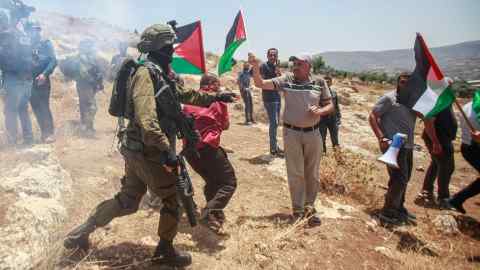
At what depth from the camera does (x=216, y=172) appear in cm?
372

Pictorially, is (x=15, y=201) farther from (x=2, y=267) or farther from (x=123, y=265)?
(x=123, y=265)

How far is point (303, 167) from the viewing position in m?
4.07

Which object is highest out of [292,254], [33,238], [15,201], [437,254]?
[15,201]

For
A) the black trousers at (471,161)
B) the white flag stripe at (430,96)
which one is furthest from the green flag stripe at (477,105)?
the white flag stripe at (430,96)

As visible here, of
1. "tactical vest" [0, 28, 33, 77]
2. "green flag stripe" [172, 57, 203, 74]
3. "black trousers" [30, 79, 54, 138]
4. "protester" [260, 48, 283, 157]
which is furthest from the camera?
"protester" [260, 48, 283, 157]

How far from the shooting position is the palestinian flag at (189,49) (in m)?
4.36

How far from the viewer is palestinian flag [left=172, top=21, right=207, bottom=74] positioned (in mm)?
4359

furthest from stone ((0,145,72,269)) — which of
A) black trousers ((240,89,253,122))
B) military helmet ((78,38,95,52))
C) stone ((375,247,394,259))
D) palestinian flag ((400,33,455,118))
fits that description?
black trousers ((240,89,253,122))

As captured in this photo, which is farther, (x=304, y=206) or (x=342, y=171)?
(x=342, y=171)

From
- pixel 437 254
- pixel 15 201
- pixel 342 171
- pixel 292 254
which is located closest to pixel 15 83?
pixel 15 201

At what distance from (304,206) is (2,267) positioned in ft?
9.45

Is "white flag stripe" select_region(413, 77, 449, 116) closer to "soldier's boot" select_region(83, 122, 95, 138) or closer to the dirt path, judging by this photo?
the dirt path

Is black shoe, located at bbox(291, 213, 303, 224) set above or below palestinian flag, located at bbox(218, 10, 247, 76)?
below

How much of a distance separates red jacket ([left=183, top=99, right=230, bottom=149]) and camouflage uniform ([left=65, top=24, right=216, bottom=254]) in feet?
1.89
